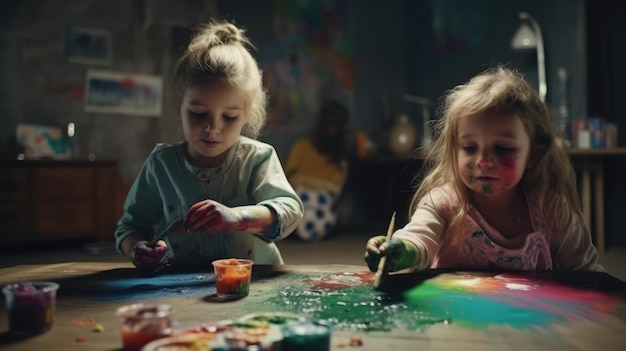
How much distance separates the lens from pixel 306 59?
21.7ft

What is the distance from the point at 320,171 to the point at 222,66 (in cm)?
402

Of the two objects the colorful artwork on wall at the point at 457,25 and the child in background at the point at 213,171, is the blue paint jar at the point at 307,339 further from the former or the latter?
the colorful artwork on wall at the point at 457,25

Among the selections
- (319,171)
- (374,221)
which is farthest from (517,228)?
(374,221)

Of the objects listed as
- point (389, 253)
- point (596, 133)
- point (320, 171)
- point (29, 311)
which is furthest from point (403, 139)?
point (29, 311)

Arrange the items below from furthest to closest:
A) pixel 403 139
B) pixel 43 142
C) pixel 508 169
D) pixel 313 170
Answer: pixel 403 139
pixel 313 170
pixel 43 142
pixel 508 169

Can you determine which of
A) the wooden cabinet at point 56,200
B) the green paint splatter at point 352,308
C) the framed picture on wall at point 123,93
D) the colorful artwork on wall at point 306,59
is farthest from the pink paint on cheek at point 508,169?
the framed picture on wall at point 123,93

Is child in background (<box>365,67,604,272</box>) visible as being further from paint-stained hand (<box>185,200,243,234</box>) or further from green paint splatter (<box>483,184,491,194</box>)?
paint-stained hand (<box>185,200,243,234</box>)

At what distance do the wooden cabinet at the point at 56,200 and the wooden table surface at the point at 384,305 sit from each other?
3731 millimetres

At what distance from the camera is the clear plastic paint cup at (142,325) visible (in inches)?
34.9

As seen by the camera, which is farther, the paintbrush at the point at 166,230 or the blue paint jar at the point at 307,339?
the paintbrush at the point at 166,230

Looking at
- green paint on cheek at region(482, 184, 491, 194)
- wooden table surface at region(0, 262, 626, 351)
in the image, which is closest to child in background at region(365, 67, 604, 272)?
green paint on cheek at region(482, 184, 491, 194)

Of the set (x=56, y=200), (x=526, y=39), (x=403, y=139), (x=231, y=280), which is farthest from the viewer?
(x=403, y=139)

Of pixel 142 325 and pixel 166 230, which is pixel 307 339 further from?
pixel 166 230

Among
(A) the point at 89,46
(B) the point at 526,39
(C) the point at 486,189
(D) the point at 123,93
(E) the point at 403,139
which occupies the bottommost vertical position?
(C) the point at 486,189
